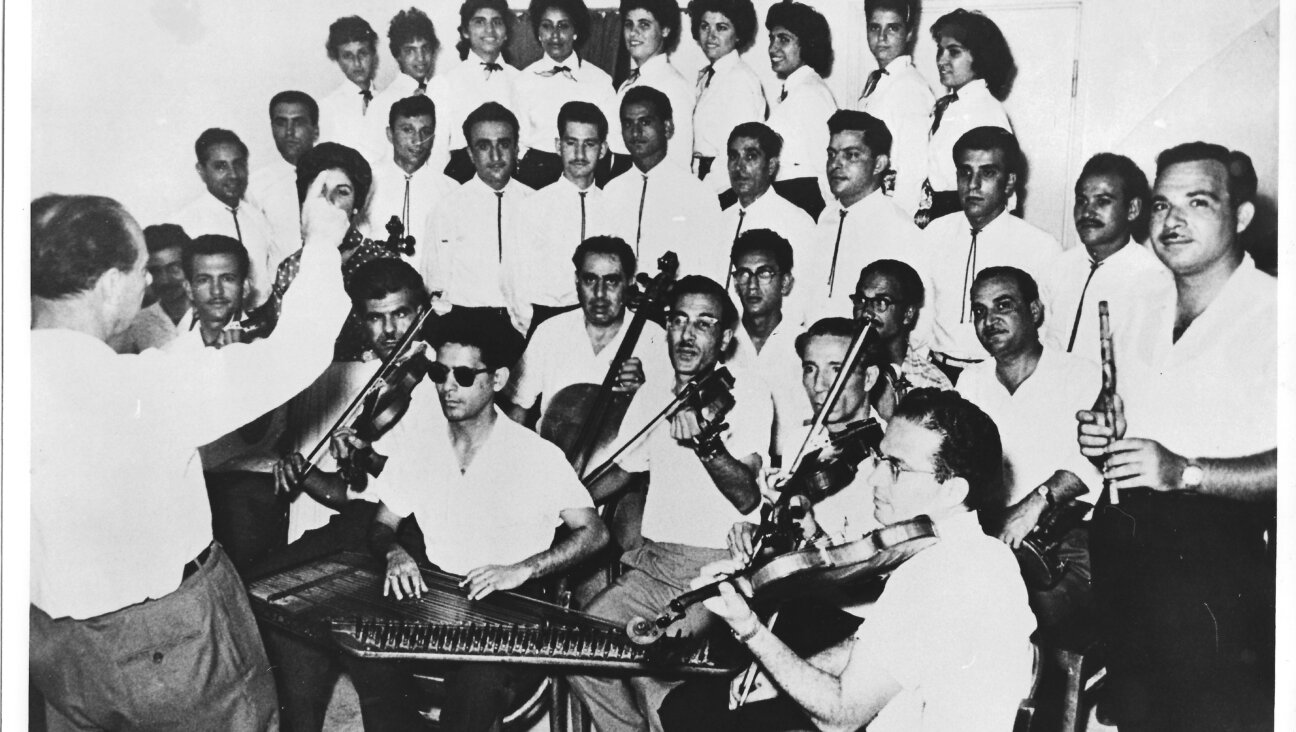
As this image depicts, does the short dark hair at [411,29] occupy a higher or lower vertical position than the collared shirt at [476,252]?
higher

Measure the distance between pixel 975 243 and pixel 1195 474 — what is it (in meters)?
1.12

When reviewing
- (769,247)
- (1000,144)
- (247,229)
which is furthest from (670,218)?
(247,229)

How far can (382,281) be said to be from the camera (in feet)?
14.4

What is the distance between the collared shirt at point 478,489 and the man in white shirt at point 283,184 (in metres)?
0.83

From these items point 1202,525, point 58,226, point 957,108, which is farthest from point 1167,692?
point 58,226

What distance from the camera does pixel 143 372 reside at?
4363 mm

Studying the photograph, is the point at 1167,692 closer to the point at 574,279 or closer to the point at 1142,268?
the point at 1142,268

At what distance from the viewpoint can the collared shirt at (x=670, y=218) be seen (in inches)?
171

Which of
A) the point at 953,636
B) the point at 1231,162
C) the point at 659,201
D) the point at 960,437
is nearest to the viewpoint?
the point at 953,636

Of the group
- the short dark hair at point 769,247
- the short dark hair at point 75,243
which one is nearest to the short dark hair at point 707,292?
the short dark hair at point 769,247

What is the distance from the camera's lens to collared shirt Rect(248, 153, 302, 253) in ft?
14.6

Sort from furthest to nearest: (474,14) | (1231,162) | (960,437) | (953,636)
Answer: (474,14)
(1231,162)
(960,437)
(953,636)

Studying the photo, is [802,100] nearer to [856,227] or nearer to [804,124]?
[804,124]

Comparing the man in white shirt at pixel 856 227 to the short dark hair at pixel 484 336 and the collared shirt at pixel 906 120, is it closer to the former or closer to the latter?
the collared shirt at pixel 906 120
